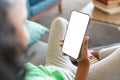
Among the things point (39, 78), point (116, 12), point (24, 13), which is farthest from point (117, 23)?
point (24, 13)

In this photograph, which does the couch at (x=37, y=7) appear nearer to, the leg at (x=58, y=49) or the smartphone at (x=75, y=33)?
the leg at (x=58, y=49)

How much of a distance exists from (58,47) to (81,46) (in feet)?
0.72

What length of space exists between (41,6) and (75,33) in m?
1.34

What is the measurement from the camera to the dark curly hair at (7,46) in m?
0.32

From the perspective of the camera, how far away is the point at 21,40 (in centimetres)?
35

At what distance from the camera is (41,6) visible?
7.32 ft

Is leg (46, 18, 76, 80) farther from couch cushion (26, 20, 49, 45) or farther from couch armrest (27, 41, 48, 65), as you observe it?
couch cushion (26, 20, 49, 45)

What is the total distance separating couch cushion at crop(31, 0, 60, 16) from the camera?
7.10 ft

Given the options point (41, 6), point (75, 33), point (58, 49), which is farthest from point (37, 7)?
point (75, 33)

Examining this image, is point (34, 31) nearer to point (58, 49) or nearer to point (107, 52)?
point (58, 49)

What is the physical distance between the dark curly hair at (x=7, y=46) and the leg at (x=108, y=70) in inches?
26.9

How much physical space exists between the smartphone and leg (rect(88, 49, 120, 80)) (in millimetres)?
125

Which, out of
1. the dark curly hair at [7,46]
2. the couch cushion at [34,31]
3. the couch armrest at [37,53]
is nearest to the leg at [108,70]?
the couch armrest at [37,53]

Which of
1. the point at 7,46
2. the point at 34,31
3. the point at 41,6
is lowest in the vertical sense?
the point at 41,6
